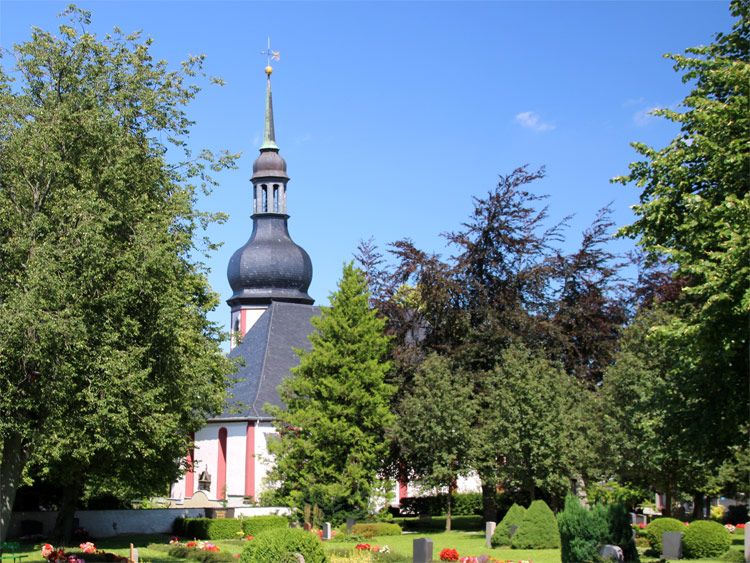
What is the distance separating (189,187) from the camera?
79.7 feet

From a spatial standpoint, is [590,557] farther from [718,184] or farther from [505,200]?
[505,200]

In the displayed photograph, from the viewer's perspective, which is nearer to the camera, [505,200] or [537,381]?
[537,381]

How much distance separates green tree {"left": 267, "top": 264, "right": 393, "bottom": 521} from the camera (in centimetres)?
4344

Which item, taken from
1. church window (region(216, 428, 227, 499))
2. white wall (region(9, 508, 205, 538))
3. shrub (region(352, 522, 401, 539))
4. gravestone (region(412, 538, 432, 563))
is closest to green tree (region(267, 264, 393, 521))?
shrub (region(352, 522, 401, 539))

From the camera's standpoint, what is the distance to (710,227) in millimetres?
20578

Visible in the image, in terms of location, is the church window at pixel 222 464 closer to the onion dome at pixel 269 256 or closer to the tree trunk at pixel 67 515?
the onion dome at pixel 269 256

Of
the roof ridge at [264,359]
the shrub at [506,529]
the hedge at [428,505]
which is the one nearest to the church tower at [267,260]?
the roof ridge at [264,359]

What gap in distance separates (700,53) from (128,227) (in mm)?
13428

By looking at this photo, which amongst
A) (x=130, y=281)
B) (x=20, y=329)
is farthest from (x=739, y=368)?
(x=20, y=329)

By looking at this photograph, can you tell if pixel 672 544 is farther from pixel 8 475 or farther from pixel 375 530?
pixel 8 475

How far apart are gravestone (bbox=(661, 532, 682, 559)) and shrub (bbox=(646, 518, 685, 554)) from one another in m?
1.44

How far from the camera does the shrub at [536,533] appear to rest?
33281 millimetres

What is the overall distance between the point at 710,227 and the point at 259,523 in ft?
96.2

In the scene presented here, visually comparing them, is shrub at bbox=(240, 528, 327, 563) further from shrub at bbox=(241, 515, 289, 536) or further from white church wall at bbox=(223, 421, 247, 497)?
white church wall at bbox=(223, 421, 247, 497)
